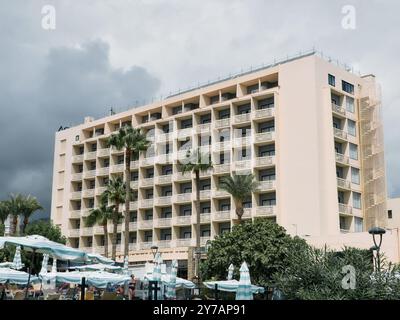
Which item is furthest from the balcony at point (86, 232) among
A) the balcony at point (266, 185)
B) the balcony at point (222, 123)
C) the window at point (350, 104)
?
the window at point (350, 104)

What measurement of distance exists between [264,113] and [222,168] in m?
7.05

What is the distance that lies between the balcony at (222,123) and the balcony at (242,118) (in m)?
0.94

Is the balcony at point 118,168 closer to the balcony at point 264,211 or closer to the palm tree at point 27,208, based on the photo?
the palm tree at point 27,208

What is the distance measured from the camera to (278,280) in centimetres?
2042

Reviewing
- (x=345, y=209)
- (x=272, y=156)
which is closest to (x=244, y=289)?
(x=345, y=209)

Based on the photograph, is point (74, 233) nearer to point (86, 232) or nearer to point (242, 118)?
point (86, 232)

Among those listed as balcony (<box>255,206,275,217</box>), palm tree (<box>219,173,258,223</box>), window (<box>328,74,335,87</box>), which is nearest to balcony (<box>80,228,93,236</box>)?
palm tree (<box>219,173,258,223</box>)

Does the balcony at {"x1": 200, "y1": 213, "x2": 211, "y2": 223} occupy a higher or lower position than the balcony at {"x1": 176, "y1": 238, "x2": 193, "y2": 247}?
higher

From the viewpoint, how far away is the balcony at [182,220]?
60.1 m

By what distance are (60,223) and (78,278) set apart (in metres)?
51.8

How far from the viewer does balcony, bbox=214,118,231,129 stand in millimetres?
59744

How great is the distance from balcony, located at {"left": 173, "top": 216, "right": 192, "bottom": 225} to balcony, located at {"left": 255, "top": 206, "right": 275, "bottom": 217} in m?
8.08

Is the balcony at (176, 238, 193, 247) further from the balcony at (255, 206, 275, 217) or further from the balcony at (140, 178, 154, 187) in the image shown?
the balcony at (140, 178, 154, 187)

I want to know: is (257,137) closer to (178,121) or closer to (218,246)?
(178,121)
